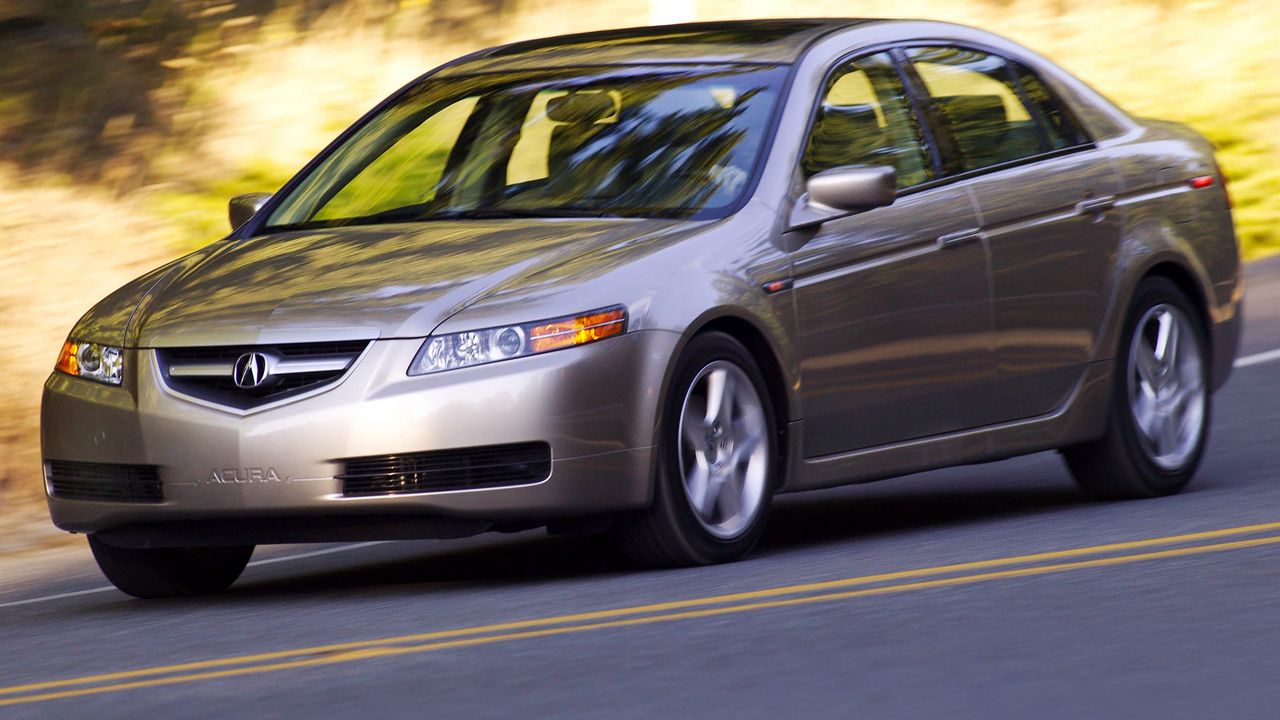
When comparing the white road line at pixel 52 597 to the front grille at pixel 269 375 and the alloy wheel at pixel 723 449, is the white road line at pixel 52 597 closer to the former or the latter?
the front grille at pixel 269 375

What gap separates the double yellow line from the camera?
6.27 meters

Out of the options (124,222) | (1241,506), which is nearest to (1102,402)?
(1241,506)

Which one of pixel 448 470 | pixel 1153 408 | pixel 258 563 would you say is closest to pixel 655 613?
pixel 448 470

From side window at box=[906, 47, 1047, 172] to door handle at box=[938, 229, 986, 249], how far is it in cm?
30

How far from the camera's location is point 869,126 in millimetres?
8609

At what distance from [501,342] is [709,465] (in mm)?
860

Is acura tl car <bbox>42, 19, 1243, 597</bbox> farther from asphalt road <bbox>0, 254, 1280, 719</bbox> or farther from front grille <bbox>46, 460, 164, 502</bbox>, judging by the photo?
asphalt road <bbox>0, 254, 1280, 719</bbox>

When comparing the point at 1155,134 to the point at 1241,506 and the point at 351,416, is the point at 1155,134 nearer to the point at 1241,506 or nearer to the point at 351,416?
the point at 1241,506

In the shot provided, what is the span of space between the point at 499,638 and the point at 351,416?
963 millimetres

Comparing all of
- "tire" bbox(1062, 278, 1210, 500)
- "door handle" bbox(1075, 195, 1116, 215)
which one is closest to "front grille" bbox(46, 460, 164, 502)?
"door handle" bbox(1075, 195, 1116, 215)

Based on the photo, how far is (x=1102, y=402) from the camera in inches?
366

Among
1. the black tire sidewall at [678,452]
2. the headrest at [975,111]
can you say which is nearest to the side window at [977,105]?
the headrest at [975,111]

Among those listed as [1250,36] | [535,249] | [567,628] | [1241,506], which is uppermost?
[535,249]

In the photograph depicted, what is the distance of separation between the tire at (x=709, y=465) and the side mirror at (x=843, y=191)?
0.55 meters
